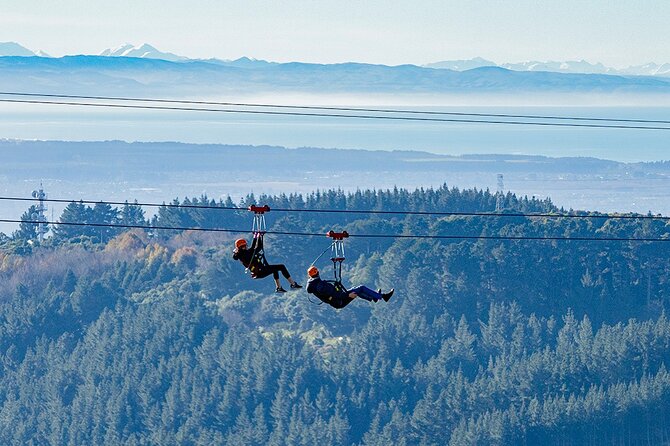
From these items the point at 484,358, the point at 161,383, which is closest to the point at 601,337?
the point at 484,358

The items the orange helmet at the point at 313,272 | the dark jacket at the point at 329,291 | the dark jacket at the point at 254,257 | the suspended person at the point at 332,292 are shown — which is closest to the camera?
the orange helmet at the point at 313,272

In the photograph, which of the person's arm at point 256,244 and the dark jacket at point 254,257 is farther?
the dark jacket at point 254,257

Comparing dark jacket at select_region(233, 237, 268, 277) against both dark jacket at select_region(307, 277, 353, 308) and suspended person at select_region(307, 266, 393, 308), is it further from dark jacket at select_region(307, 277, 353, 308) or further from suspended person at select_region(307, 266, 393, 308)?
dark jacket at select_region(307, 277, 353, 308)

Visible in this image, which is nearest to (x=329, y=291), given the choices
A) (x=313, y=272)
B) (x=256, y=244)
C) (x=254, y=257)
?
(x=313, y=272)

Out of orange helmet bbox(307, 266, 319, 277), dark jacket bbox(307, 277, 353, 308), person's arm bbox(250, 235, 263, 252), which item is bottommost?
dark jacket bbox(307, 277, 353, 308)

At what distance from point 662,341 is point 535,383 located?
14191 millimetres

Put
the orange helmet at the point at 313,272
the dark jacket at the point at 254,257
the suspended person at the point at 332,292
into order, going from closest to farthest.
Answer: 1. the orange helmet at the point at 313,272
2. the dark jacket at the point at 254,257
3. the suspended person at the point at 332,292

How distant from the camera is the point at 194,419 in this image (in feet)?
586

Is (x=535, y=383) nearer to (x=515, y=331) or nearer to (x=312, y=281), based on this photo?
(x=515, y=331)

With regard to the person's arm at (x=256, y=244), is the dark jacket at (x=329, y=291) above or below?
below

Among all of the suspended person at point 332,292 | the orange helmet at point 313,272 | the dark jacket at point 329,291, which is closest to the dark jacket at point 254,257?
the orange helmet at point 313,272

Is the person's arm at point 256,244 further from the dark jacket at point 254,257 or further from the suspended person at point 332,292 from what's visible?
the suspended person at point 332,292

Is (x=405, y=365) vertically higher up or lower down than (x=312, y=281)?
lower down

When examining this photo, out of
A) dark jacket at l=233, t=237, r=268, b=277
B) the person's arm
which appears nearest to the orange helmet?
dark jacket at l=233, t=237, r=268, b=277
